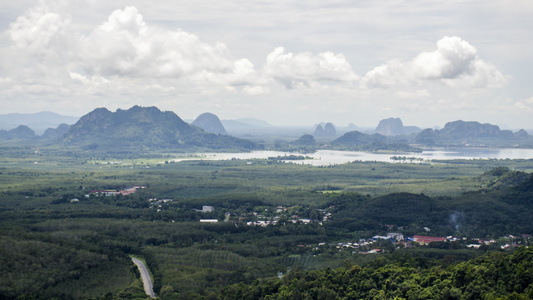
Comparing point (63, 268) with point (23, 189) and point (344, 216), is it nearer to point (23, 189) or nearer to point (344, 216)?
point (344, 216)

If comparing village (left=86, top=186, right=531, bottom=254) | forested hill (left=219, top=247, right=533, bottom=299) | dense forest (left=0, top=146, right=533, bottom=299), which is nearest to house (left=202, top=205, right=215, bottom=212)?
village (left=86, top=186, right=531, bottom=254)

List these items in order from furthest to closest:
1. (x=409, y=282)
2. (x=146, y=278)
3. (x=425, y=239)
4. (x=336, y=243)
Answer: (x=425, y=239) < (x=336, y=243) < (x=146, y=278) < (x=409, y=282)

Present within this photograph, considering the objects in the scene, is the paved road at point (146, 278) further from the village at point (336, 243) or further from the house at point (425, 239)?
the house at point (425, 239)

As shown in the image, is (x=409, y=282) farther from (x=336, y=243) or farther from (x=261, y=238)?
(x=261, y=238)

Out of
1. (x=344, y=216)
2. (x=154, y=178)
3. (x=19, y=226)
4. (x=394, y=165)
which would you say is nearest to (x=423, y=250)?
(x=344, y=216)

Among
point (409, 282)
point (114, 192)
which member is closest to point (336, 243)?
point (409, 282)

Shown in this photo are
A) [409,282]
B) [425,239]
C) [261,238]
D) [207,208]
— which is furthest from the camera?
[207,208]
